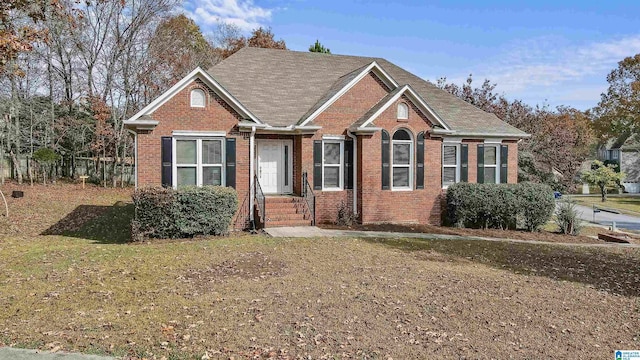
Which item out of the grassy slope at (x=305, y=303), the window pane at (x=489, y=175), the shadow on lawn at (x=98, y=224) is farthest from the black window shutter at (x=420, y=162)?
the shadow on lawn at (x=98, y=224)

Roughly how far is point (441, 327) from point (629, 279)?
239 inches

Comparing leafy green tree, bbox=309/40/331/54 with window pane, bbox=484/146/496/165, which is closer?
window pane, bbox=484/146/496/165

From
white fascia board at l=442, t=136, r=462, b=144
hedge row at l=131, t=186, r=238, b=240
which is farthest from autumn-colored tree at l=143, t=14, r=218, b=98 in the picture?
white fascia board at l=442, t=136, r=462, b=144

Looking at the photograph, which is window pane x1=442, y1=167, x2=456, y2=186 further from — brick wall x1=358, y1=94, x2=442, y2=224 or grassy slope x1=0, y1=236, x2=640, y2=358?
grassy slope x1=0, y1=236, x2=640, y2=358

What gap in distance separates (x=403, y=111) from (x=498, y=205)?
5.19 m

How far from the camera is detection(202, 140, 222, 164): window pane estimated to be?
1355 cm

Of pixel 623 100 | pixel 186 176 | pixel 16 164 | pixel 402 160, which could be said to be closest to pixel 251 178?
pixel 186 176

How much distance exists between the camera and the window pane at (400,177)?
1574 centimetres

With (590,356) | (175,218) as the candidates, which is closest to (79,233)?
(175,218)

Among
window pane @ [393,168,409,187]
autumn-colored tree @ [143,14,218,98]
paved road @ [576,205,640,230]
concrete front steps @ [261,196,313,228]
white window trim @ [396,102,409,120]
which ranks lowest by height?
paved road @ [576,205,640,230]

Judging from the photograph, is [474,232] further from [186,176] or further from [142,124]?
[142,124]

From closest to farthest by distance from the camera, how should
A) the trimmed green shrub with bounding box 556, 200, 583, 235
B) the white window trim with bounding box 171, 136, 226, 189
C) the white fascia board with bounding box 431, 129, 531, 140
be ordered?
1. the white window trim with bounding box 171, 136, 226, 189
2. the white fascia board with bounding box 431, 129, 531, 140
3. the trimmed green shrub with bounding box 556, 200, 583, 235

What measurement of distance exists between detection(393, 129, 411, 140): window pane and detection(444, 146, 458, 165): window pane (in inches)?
83.4

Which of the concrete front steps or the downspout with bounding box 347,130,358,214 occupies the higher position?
the downspout with bounding box 347,130,358,214
